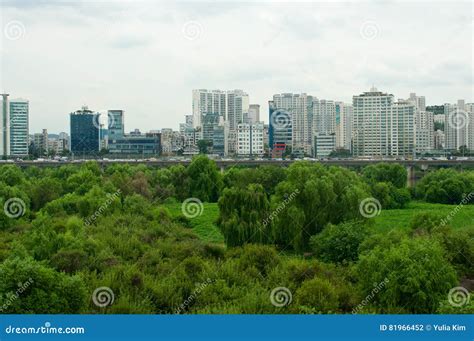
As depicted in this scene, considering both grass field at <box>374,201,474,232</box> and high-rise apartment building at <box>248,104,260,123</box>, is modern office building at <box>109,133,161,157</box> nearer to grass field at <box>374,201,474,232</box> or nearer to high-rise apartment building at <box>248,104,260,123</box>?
high-rise apartment building at <box>248,104,260,123</box>

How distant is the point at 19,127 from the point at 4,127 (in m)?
2.55

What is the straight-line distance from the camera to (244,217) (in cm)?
1460

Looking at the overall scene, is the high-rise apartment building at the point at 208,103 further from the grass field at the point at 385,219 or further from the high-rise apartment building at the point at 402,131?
the grass field at the point at 385,219

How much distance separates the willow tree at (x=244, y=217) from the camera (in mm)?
14375

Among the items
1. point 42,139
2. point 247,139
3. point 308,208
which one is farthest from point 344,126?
point 308,208

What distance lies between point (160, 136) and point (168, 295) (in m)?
47.1

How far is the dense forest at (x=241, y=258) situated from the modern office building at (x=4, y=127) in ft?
86.2

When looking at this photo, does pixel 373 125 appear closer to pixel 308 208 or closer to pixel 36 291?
pixel 308 208

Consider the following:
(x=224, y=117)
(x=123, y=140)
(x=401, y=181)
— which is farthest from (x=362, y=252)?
(x=224, y=117)

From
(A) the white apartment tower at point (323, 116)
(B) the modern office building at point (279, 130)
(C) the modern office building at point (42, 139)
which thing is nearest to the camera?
(B) the modern office building at point (279, 130)

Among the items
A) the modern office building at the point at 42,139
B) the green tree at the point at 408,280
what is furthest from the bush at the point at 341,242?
the modern office building at the point at 42,139

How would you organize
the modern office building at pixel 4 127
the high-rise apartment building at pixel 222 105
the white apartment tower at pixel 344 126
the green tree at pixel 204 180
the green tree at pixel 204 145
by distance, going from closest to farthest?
the green tree at pixel 204 180
the modern office building at pixel 4 127
the green tree at pixel 204 145
the white apartment tower at pixel 344 126
the high-rise apartment building at pixel 222 105

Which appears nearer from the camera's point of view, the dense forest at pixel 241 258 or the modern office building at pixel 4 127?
the dense forest at pixel 241 258

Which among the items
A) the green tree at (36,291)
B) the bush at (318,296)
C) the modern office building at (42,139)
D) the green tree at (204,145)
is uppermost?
the modern office building at (42,139)
